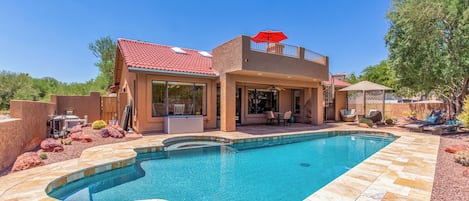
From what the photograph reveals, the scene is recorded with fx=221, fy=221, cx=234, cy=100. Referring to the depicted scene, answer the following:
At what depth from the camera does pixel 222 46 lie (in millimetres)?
12477

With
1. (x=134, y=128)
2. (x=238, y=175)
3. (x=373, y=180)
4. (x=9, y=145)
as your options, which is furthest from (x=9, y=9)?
(x=373, y=180)

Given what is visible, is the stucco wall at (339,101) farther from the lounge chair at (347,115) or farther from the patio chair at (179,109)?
the patio chair at (179,109)

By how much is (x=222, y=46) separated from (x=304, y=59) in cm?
522

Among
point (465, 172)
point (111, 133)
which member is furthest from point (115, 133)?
point (465, 172)

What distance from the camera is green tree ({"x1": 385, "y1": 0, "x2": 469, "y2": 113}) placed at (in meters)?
11.8

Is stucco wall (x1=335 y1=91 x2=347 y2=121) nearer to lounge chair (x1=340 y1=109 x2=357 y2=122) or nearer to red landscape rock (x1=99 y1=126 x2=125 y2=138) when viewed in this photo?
lounge chair (x1=340 y1=109 x2=357 y2=122)

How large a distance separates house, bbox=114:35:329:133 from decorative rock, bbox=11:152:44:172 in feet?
17.3

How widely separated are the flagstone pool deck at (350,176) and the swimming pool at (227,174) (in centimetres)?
33

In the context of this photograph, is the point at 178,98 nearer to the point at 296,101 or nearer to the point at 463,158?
the point at 296,101

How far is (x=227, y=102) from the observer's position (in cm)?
1209

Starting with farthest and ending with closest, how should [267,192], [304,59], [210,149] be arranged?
[304,59] < [210,149] < [267,192]

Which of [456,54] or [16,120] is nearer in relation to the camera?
[16,120]

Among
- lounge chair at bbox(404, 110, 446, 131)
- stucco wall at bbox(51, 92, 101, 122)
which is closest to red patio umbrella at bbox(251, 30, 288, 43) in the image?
lounge chair at bbox(404, 110, 446, 131)

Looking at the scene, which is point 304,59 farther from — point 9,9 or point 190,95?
point 9,9
